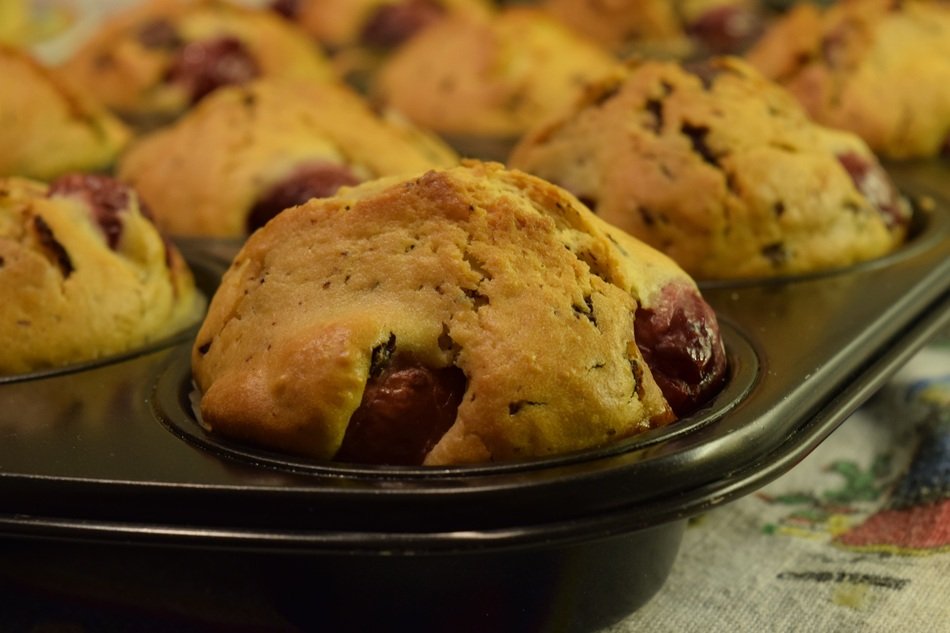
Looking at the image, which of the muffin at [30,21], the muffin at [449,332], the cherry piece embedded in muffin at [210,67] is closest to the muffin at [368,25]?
the cherry piece embedded in muffin at [210,67]

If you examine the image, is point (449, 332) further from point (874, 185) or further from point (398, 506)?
point (874, 185)

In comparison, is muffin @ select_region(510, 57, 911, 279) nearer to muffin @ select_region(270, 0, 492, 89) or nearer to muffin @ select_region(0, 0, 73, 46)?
muffin @ select_region(270, 0, 492, 89)

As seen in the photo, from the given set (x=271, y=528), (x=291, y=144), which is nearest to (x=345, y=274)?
(x=271, y=528)

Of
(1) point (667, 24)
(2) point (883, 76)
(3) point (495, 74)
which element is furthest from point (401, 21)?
(2) point (883, 76)

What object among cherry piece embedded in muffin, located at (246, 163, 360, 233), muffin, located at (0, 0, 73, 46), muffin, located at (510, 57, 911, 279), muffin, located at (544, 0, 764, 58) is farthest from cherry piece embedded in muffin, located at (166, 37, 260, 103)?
muffin, located at (510, 57, 911, 279)

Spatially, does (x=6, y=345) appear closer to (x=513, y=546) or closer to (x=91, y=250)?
(x=91, y=250)

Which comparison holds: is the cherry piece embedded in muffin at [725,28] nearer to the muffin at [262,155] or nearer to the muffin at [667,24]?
the muffin at [667,24]
